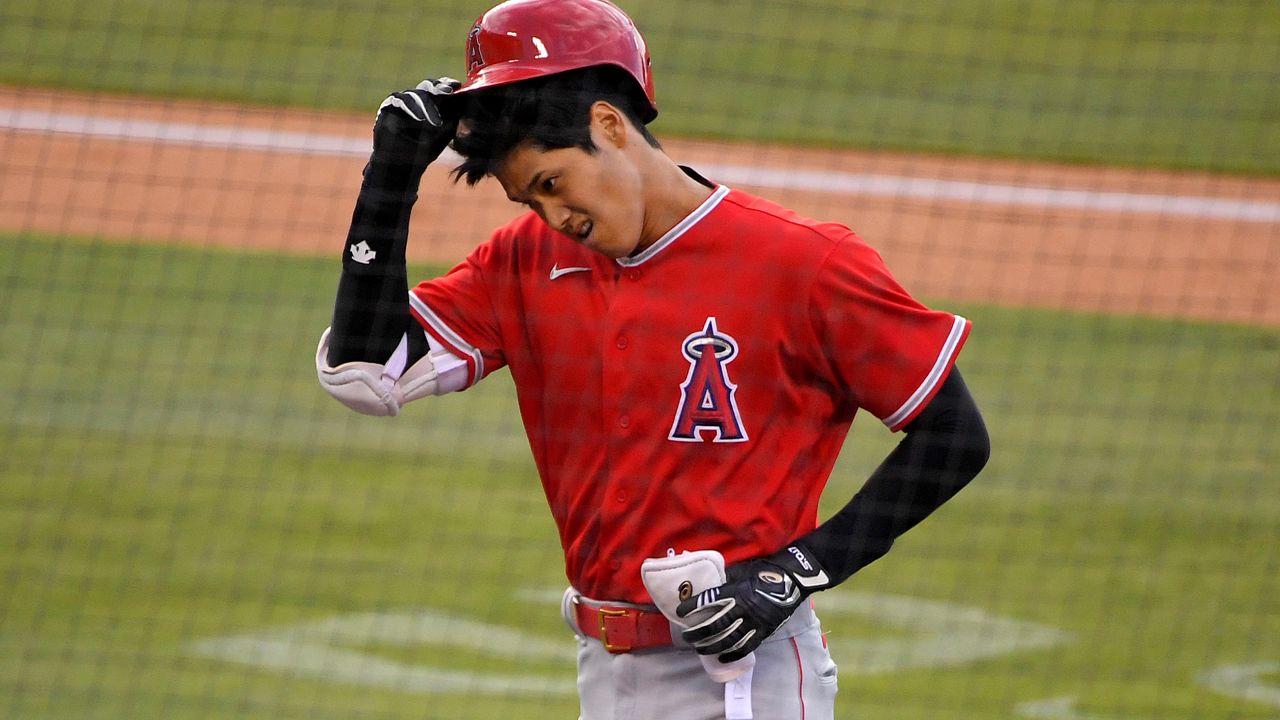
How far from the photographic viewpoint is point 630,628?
9.30 ft

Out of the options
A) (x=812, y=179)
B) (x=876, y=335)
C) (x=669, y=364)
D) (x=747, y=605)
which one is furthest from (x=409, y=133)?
(x=812, y=179)

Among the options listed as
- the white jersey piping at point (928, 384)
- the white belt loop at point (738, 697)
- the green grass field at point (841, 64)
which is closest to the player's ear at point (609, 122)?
the white jersey piping at point (928, 384)

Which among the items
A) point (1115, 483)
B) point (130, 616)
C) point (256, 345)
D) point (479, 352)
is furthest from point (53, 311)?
point (479, 352)

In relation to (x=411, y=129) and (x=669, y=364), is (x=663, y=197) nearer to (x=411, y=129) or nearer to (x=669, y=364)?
(x=669, y=364)

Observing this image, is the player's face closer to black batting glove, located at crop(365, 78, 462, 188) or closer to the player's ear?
the player's ear

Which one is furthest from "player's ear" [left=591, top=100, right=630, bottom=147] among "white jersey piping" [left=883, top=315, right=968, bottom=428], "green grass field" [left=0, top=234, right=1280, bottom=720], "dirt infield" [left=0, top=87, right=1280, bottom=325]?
"dirt infield" [left=0, top=87, right=1280, bottom=325]

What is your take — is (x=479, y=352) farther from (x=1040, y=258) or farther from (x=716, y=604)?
(x=1040, y=258)

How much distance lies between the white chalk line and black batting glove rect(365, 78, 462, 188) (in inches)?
364

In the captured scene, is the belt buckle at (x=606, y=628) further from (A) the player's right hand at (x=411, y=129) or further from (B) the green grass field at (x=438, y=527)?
(B) the green grass field at (x=438, y=527)

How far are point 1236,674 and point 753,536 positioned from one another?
3711 millimetres

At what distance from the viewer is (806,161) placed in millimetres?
13438

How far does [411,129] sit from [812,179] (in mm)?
10258

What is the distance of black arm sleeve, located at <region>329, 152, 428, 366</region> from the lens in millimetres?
2811

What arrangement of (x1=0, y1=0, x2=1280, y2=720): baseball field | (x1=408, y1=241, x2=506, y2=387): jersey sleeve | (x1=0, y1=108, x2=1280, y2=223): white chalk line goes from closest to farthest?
(x1=408, y1=241, x2=506, y2=387): jersey sleeve → (x1=0, y1=0, x2=1280, y2=720): baseball field → (x1=0, y1=108, x2=1280, y2=223): white chalk line
